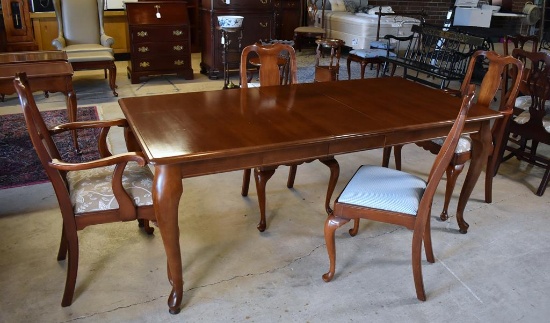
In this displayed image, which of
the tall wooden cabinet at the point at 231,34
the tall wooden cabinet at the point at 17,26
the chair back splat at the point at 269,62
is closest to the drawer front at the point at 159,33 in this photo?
the tall wooden cabinet at the point at 231,34

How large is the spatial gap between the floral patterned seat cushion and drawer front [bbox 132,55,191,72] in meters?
3.79

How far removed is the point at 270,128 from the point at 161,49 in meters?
4.11

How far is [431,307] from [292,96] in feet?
4.04

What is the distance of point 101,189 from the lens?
1944mm

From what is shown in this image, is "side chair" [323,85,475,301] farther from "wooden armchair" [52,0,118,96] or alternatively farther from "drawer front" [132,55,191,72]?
"drawer front" [132,55,191,72]

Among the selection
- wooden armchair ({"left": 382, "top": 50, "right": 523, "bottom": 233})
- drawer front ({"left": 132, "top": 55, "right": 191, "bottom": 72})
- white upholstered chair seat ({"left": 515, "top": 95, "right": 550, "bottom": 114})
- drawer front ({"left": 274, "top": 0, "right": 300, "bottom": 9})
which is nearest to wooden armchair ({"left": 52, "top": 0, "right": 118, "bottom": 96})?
drawer front ({"left": 132, "top": 55, "right": 191, "bottom": 72})

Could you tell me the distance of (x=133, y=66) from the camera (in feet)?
18.4

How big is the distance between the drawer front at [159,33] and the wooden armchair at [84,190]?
12.3 ft

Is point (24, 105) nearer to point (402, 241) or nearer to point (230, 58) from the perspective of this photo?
point (402, 241)

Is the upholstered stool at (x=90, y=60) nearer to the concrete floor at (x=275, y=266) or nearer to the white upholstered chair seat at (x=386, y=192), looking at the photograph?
the concrete floor at (x=275, y=266)

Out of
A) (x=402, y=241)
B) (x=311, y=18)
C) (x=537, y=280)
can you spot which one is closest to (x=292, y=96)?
(x=402, y=241)

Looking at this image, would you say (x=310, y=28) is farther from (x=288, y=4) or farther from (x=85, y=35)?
(x=85, y=35)

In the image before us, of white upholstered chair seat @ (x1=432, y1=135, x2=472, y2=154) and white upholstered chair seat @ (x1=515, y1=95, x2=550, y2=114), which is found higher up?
white upholstered chair seat @ (x1=515, y1=95, x2=550, y2=114)

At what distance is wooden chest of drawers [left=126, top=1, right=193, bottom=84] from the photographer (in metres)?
5.50
